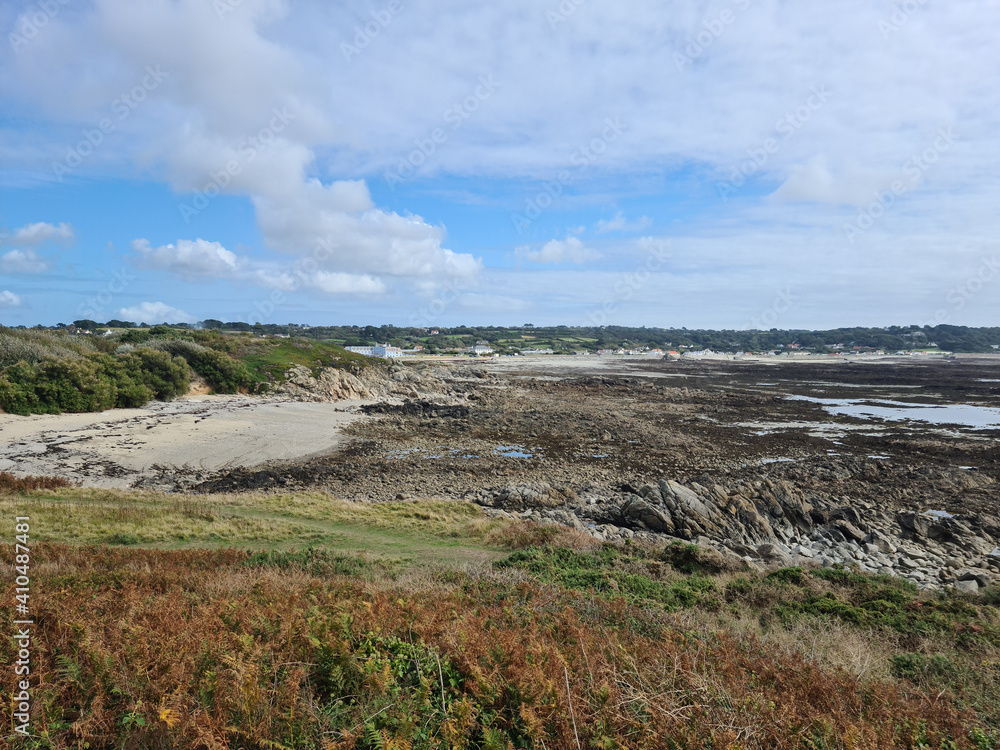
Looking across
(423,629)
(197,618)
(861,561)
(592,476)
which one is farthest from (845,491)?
(197,618)

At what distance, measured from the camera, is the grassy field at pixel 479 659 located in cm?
374

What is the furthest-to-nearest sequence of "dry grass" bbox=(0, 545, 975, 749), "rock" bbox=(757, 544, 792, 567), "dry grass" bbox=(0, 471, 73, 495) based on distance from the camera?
"dry grass" bbox=(0, 471, 73, 495)
"rock" bbox=(757, 544, 792, 567)
"dry grass" bbox=(0, 545, 975, 749)

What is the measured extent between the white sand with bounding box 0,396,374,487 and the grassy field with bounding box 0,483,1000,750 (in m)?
15.9

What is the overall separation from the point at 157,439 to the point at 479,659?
28.9 metres

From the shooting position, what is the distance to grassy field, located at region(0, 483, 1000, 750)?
12.3 feet

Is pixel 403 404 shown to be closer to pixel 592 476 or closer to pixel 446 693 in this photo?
pixel 592 476

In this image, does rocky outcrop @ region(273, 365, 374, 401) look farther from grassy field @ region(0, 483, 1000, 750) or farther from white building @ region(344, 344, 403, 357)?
white building @ region(344, 344, 403, 357)

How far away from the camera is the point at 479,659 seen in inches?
184

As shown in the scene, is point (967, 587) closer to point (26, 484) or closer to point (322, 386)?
point (26, 484)

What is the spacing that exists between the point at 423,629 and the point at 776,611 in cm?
663

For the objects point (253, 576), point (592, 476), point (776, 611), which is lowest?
point (592, 476)

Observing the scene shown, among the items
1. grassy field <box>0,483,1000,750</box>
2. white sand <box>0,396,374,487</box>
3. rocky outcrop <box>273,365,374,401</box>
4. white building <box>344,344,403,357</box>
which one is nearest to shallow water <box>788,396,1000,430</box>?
grassy field <box>0,483,1000,750</box>

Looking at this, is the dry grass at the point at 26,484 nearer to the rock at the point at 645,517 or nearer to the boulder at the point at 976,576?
the rock at the point at 645,517

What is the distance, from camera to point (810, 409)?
44.0 m
